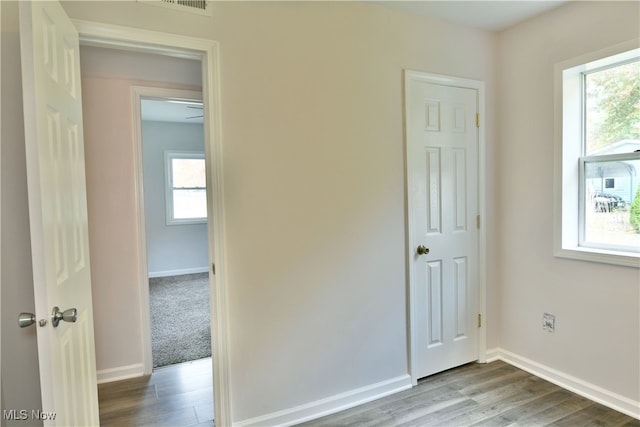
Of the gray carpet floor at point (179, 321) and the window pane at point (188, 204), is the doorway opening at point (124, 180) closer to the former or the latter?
the gray carpet floor at point (179, 321)

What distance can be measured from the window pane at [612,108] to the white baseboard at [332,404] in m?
2.08

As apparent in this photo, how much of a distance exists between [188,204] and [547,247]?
220 inches

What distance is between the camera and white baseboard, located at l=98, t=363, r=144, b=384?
2.76 meters

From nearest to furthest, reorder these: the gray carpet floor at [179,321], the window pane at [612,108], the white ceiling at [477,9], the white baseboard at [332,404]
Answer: the white baseboard at [332,404] → the window pane at [612,108] → the white ceiling at [477,9] → the gray carpet floor at [179,321]

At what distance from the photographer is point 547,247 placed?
2596 millimetres

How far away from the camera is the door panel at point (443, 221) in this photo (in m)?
2.55

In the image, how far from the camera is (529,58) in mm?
2650

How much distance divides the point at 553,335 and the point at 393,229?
1407 millimetres

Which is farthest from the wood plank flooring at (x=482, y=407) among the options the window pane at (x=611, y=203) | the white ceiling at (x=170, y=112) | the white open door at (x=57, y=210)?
the white ceiling at (x=170, y=112)

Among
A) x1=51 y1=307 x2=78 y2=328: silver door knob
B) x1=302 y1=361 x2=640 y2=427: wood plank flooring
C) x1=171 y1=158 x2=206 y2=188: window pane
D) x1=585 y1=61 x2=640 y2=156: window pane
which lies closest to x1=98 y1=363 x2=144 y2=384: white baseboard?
x1=302 y1=361 x2=640 y2=427: wood plank flooring

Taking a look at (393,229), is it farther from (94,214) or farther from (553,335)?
(94,214)

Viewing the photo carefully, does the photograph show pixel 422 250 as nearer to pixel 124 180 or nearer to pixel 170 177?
pixel 124 180

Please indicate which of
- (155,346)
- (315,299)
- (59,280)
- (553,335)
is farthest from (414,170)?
(155,346)

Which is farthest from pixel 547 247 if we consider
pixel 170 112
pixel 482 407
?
pixel 170 112
